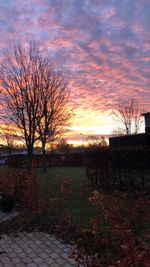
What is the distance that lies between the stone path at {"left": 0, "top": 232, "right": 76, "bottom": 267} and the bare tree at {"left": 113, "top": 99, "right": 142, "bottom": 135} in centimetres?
4165

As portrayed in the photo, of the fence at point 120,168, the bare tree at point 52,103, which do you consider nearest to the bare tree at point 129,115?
the bare tree at point 52,103

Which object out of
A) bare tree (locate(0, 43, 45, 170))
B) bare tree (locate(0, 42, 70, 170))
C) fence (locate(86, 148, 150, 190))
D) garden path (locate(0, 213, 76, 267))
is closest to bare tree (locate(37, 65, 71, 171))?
bare tree (locate(0, 42, 70, 170))

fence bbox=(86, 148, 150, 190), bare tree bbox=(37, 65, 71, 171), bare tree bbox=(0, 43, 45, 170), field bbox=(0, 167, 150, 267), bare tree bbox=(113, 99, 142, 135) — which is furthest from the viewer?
bare tree bbox=(113, 99, 142, 135)

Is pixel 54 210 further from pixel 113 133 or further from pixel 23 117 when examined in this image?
pixel 113 133

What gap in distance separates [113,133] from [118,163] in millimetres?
44209

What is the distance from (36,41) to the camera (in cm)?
1758

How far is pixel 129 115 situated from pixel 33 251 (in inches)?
1719

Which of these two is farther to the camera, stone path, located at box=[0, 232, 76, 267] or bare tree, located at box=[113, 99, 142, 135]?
bare tree, located at box=[113, 99, 142, 135]

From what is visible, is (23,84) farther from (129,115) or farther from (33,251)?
(129,115)

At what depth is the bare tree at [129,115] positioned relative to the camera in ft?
153

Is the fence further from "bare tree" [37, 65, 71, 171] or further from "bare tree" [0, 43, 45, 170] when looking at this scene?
"bare tree" [37, 65, 71, 171]

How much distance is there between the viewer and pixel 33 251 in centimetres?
549

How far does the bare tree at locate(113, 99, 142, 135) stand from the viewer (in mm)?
46562

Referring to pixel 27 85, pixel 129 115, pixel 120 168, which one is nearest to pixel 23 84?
pixel 27 85
